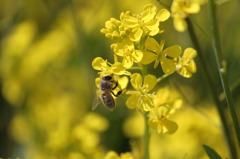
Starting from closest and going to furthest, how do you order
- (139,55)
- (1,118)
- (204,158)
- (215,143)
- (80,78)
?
1. (139,55)
2. (204,158)
3. (215,143)
4. (80,78)
5. (1,118)

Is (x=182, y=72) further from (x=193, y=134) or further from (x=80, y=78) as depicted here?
(x=80, y=78)

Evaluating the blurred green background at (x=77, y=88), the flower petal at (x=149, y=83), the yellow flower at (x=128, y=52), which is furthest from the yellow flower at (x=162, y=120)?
the blurred green background at (x=77, y=88)

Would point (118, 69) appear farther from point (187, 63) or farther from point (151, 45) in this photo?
point (187, 63)

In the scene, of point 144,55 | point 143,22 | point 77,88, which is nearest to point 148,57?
point 144,55

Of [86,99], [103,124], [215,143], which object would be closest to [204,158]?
[215,143]

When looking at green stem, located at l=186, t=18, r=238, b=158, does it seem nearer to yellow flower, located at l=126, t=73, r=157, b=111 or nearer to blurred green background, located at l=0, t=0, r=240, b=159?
yellow flower, located at l=126, t=73, r=157, b=111

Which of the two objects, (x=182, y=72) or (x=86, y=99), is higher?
(x=86, y=99)

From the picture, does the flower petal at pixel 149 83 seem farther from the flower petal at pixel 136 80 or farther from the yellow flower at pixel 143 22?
the yellow flower at pixel 143 22
